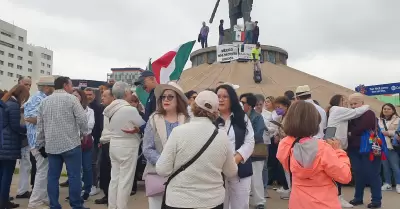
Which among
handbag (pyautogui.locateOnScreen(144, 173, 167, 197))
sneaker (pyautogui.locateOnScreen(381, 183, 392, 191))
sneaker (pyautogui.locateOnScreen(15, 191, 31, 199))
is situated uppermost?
handbag (pyautogui.locateOnScreen(144, 173, 167, 197))

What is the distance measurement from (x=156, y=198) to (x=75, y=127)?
6.12ft

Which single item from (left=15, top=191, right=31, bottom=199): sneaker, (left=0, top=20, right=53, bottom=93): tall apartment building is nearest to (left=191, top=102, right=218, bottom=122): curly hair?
(left=15, top=191, right=31, bottom=199): sneaker

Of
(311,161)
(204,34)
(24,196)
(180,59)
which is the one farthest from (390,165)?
(204,34)

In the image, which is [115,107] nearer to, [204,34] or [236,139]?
[236,139]

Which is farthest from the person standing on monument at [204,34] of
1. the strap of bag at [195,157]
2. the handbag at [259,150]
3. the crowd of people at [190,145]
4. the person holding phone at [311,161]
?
the strap of bag at [195,157]

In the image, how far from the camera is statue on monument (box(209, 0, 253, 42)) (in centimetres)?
2345

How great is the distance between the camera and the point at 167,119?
11.4 feet

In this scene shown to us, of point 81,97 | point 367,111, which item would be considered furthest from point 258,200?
point 81,97

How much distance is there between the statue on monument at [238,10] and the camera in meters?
23.5

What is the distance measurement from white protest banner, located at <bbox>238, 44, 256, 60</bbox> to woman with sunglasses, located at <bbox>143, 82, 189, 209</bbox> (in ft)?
61.2

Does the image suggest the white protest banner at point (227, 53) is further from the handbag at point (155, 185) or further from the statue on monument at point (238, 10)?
the handbag at point (155, 185)

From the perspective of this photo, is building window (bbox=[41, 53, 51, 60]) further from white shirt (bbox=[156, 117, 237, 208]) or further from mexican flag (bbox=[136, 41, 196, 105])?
white shirt (bbox=[156, 117, 237, 208])

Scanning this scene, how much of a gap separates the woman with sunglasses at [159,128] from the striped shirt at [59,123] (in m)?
1.54

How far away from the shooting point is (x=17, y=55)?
88.2 m
